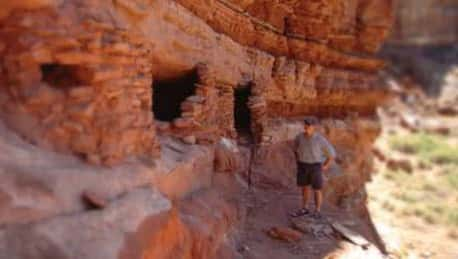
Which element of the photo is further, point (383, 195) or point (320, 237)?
point (383, 195)

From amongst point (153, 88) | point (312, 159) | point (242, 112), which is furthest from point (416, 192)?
point (153, 88)

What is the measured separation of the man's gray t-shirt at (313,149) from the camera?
5680mm

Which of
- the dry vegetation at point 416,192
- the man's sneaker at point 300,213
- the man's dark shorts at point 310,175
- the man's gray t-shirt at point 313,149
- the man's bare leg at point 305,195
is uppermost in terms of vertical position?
the man's gray t-shirt at point 313,149

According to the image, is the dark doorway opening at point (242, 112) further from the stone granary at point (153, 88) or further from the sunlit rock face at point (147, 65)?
the sunlit rock face at point (147, 65)

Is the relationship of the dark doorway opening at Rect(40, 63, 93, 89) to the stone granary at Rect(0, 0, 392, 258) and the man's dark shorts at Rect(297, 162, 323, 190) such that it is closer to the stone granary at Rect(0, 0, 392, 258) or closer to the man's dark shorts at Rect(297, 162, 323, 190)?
the stone granary at Rect(0, 0, 392, 258)

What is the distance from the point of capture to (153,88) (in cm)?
557

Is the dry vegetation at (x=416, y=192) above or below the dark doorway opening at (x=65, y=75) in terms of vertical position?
below

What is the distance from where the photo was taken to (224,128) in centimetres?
581

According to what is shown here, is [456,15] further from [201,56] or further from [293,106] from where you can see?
[201,56]

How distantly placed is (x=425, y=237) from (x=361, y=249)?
3866 millimetres

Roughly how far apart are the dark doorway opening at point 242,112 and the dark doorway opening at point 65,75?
3565 millimetres

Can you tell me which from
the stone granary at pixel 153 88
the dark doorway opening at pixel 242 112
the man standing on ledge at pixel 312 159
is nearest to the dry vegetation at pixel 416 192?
the stone granary at pixel 153 88

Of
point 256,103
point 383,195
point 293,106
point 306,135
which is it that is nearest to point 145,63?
point 306,135

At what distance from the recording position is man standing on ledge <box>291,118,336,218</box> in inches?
224
